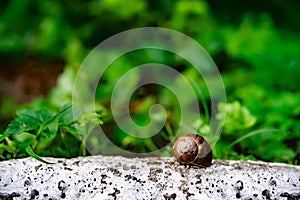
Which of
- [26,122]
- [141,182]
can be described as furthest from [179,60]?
[141,182]

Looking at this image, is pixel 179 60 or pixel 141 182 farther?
pixel 179 60

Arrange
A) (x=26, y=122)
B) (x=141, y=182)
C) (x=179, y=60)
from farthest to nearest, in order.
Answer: (x=179, y=60), (x=26, y=122), (x=141, y=182)

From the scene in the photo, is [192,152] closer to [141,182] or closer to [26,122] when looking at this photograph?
[141,182]

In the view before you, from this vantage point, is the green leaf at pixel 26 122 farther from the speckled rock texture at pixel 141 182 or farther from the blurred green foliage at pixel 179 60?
the speckled rock texture at pixel 141 182

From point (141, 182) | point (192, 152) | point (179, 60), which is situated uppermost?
point (179, 60)

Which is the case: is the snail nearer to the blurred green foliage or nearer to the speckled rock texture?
the speckled rock texture

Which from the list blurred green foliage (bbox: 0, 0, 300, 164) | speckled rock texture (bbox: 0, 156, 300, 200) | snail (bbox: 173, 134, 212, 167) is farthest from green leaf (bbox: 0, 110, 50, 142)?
snail (bbox: 173, 134, 212, 167)

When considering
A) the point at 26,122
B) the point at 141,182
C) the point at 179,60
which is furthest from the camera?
the point at 179,60

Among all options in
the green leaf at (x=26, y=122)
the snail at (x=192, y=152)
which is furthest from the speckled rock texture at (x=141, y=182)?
the green leaf at (x=26, y=122)
